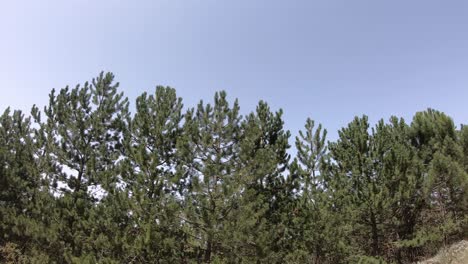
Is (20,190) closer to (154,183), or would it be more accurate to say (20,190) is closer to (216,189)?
(154,183)

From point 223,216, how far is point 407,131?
44.2 ft

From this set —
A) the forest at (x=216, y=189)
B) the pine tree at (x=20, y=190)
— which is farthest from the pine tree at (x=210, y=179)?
the pine tree at (x=20, y=190)

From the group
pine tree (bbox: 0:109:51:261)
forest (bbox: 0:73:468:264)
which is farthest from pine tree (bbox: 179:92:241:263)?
pine tree (bbox: 0:109:51:261)

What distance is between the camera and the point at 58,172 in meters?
13.0

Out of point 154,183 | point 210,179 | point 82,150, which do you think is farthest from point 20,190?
point 210,179

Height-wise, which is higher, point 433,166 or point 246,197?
point 433,166

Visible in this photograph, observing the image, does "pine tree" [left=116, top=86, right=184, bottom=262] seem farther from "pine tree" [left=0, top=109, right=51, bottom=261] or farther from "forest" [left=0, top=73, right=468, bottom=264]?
"pine tree" [left=0, top=109, right=51, bottom=261]

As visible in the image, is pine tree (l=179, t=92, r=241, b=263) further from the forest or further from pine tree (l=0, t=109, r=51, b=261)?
pine tree (l=0, t=109, r=51, b=261)

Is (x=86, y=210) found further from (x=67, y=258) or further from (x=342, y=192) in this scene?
(x=342, y=192)

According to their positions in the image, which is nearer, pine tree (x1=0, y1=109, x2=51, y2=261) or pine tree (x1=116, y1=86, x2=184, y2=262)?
pine tree (x1=116, y1=86, x2=184, y2=262)

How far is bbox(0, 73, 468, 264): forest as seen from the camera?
10188mm

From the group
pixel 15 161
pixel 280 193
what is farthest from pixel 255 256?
pixel 15 161

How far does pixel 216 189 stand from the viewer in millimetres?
10281

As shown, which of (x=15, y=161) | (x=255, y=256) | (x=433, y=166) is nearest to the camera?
(x=255, y=256)
